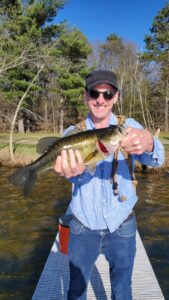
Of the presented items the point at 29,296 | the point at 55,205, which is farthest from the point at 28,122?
the point at 29,296

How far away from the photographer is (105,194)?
3.12m

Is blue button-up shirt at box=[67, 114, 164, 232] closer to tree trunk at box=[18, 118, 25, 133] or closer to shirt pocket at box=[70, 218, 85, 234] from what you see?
shirt pocket at box=[70, 218, 85, 234]

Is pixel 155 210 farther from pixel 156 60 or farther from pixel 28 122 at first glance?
pixel 28 122

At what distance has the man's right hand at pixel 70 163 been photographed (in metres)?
2.85

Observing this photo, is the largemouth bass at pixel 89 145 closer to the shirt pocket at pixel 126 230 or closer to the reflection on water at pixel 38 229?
the shirt pocket at pixel 126 230

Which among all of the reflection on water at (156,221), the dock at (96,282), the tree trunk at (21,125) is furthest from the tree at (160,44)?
the dock at (96,282)

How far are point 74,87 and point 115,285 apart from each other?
3342 cm

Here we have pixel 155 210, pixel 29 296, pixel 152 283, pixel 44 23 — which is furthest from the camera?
pixel 44 23

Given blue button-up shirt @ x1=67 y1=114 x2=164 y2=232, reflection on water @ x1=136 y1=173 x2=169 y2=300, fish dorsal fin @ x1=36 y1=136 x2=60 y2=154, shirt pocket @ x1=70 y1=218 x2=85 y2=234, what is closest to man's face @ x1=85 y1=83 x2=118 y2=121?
blue button-up shirt @ x1=67 y1=114 x2=164 y2=232

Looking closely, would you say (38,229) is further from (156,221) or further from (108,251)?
(108,251)

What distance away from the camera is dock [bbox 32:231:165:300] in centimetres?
444

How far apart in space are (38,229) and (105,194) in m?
6.84

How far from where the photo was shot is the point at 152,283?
4770 millimetres

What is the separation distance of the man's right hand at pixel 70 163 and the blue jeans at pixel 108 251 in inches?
20.2
